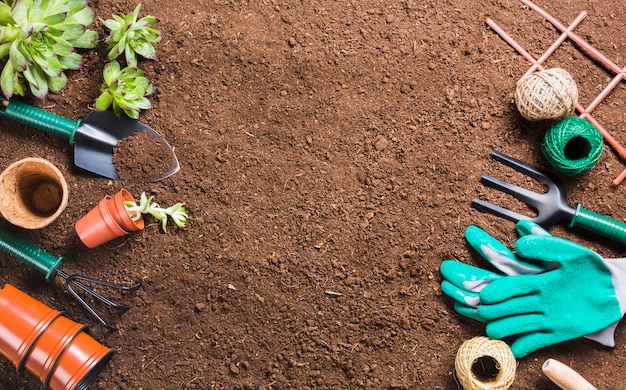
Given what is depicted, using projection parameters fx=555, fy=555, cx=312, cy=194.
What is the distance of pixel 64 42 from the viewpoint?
1.84 m

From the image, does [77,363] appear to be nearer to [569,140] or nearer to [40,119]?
[40,119]

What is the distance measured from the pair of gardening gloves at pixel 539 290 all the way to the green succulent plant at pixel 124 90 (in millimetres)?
1197

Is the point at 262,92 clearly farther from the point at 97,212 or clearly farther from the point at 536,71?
the point at 536,71

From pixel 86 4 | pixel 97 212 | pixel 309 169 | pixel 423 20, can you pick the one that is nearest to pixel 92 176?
pixel 97 212

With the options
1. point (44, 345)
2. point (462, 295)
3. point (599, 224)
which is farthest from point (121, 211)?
point (599, 224)

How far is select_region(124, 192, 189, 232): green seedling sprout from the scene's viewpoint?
6.04 ft

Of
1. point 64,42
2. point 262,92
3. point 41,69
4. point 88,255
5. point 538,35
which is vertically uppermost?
point 538,35

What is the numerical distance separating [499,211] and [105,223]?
1.31 meters

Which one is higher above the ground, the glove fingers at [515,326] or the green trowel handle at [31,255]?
the glove fingers at [515,326]

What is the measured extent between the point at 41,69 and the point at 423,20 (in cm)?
132

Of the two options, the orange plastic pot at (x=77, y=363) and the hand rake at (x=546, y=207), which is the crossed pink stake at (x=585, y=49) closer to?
the hand rake at (x=546, y=207)

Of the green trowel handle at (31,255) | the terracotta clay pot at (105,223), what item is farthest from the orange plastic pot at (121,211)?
the green trowel handle at (31,255)

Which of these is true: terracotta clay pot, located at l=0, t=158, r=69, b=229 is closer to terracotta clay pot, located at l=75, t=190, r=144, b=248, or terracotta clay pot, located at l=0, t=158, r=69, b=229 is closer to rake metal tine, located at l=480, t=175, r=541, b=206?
terracotta clay pot, located at l=75, t=190, r=144, b=248

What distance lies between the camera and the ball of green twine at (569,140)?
177 cm
